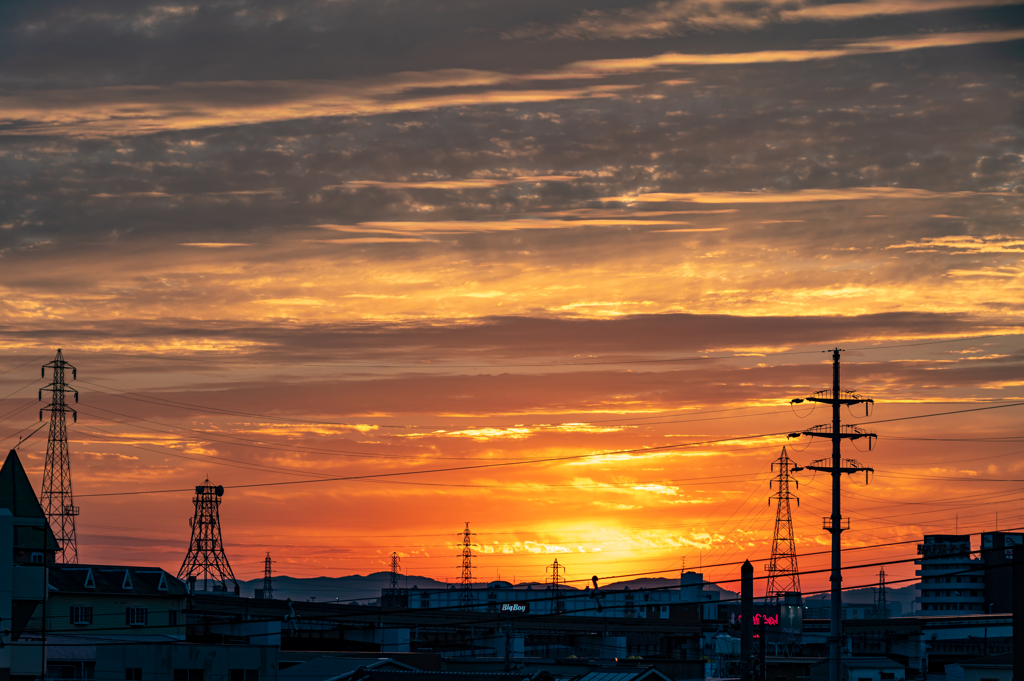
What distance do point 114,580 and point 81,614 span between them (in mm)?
7019

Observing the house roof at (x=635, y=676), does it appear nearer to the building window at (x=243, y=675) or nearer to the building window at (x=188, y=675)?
the building window at (x=243, y=675)

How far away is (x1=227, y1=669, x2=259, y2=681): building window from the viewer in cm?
7706

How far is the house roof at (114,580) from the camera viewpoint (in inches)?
4134

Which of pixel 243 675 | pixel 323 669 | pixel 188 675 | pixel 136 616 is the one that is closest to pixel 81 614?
pixel 136 616

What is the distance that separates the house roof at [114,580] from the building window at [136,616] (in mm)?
1593

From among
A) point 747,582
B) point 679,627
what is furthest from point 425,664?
point 679,627

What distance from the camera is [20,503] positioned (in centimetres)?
8150

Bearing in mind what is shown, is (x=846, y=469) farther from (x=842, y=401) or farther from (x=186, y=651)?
(x=186, y=651)

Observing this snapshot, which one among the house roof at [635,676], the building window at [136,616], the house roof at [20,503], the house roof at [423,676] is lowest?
the building window at [136,616]

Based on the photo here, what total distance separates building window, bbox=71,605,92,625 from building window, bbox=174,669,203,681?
3056cm

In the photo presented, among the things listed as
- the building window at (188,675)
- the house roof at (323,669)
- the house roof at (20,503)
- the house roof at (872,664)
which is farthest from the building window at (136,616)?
the house roof at (872,664)

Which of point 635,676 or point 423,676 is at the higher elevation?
point 635,676

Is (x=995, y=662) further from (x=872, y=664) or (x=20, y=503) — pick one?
(x=20, y=503)

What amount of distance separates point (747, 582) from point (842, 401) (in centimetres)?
3372
